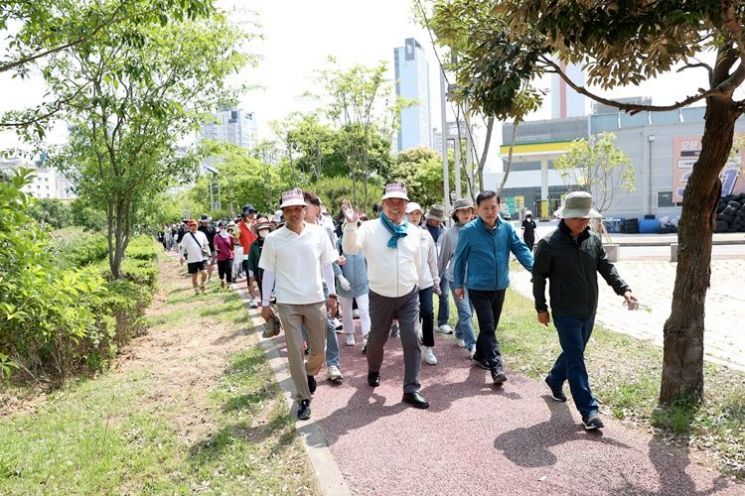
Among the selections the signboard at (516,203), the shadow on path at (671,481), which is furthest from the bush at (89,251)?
the signboard at (516,203)

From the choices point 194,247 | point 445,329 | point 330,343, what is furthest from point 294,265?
point 194,247

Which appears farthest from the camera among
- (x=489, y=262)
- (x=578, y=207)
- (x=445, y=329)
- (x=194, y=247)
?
(x=194, y=247)

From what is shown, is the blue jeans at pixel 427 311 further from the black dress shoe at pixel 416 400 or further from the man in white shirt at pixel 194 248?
the man in white shirt at pixel 194 248

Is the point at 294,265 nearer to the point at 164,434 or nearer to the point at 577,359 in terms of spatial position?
the point at 164,434

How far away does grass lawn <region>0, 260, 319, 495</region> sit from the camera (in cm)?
385

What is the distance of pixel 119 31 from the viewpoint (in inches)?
207

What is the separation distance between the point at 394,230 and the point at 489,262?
1046 mm

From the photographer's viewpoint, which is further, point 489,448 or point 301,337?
point 301,337

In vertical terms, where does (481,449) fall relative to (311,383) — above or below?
below

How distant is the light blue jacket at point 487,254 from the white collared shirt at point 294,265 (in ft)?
5.01

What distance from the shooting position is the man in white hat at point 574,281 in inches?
168

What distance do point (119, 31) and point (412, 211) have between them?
3.55 metres

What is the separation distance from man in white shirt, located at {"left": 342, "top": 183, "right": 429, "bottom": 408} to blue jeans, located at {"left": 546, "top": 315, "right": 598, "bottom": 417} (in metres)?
1.22

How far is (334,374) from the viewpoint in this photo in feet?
18.7
